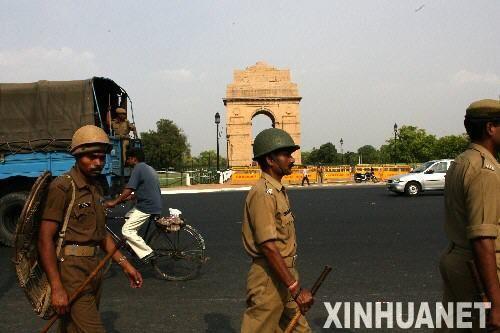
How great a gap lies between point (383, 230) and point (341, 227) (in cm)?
102

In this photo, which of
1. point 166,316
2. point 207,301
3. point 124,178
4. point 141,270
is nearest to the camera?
point 166,316

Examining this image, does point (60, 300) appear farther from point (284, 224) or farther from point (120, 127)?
point (120, 127)

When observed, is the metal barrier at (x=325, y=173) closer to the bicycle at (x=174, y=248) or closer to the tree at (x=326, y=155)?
the bicycle at (x=174, y=248)

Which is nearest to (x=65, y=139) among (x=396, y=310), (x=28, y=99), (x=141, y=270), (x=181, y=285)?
(x=28, y=99)

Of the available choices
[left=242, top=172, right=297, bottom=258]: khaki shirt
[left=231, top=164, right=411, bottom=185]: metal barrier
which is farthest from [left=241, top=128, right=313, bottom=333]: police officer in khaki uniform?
[left=231, top=164, right=411, bottom=185]: metal barrier

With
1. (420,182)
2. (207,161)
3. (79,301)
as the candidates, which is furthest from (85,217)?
(207,161)

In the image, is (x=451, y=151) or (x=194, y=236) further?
(x=451, y=151)

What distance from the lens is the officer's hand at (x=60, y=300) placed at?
2959 millimetres

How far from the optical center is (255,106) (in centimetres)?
5647

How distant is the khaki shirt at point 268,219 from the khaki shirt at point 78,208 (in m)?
0.96

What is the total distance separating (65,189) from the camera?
3105 mm

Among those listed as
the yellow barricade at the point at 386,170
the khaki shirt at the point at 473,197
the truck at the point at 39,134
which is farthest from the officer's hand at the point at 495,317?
the yellow barricade at the point at 386,170

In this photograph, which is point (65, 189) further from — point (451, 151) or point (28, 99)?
point (451, 151)

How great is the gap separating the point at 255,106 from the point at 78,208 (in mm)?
53781
